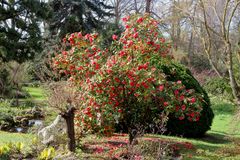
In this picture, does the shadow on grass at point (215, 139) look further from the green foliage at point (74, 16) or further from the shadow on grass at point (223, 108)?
the green foliage at point (74, 16)

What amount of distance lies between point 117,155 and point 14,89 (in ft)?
54.3

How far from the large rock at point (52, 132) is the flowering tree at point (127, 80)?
71 cm

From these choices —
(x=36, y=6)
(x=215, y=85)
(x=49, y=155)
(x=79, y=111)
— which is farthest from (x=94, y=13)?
(x=49, y=155)

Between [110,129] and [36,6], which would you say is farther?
[36,6]

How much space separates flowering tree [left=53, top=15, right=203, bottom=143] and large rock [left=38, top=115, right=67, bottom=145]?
0.71 m

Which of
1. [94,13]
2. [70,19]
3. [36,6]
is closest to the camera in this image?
[36,6]

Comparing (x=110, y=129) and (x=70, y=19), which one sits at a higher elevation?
(x=70, y=19)

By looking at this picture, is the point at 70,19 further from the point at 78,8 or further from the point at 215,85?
the point at 215,85

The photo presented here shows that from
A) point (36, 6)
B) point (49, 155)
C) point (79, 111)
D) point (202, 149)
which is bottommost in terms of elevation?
point (202, 149)

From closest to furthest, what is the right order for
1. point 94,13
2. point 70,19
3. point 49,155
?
point 49,155 → point 70,19 → point 94,13

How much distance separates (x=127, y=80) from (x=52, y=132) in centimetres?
235

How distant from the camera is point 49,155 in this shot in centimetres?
628

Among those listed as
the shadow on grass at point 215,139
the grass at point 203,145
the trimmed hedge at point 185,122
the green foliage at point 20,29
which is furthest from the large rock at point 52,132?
the green foliage at point 20,29

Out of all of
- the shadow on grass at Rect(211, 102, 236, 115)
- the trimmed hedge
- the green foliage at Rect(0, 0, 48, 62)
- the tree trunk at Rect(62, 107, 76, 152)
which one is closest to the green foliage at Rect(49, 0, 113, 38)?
the green foliage at Rect(0, 0, 48, 62)
